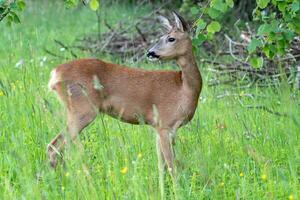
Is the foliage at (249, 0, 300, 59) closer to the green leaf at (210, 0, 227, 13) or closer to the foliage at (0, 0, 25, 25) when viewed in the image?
the green leaf at (210, 0, 227, 13)

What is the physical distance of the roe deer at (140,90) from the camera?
222 inches

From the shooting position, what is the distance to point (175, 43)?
5.93 meters

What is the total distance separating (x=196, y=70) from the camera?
19.8 ft

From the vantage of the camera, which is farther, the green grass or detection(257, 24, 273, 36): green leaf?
detection(257, 24, 273, 36): green leaf

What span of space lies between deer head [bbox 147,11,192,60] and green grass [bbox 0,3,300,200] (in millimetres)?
554

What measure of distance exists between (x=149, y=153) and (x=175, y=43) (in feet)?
2.88

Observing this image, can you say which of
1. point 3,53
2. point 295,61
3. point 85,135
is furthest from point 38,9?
point 85,135

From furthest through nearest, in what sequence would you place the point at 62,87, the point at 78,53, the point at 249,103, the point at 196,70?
the point at 78,53 < the point at 249,103 < the point at 196,70 < the point at 62,87

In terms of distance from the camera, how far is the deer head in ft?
19.3

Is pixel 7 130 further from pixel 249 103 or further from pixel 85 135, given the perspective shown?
pixel 249 103

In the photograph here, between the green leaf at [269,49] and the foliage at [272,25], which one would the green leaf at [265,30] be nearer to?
the foliage at [272,25]

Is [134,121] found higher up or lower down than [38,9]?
lower down

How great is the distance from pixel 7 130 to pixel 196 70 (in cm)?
145

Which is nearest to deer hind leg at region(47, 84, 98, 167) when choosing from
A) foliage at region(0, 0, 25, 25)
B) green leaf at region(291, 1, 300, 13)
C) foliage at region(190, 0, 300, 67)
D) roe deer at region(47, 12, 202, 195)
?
roe deer at region(47, 12, 202, 195)
